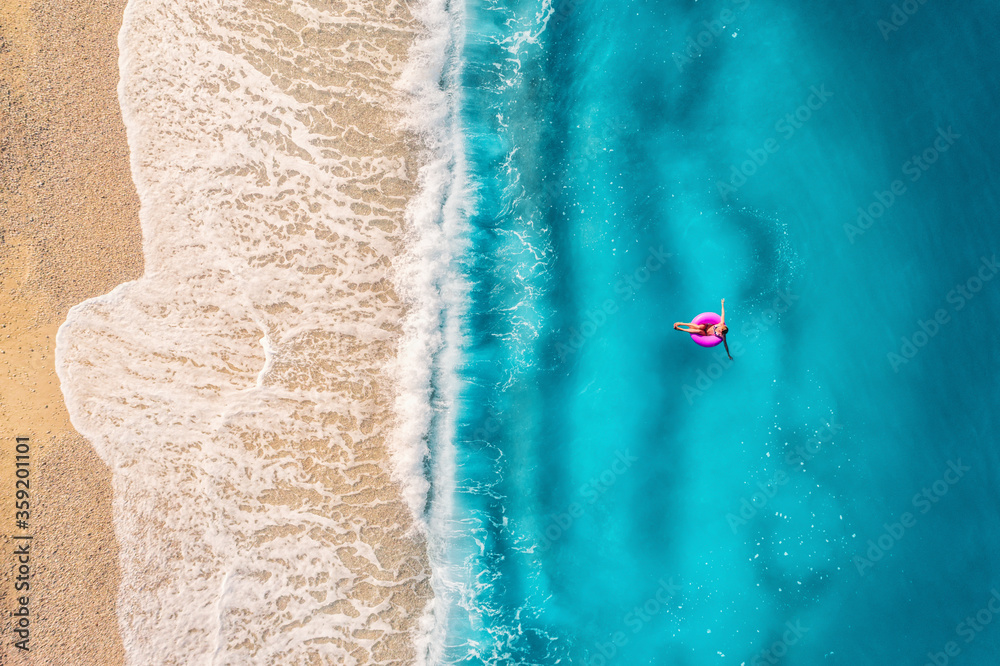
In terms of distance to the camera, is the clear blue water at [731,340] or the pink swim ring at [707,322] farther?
the clear blue water at [731,340]

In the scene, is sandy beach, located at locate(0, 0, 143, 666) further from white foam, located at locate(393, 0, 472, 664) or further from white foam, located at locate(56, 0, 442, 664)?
white foam, located at locate(393, 0, 472, 664)

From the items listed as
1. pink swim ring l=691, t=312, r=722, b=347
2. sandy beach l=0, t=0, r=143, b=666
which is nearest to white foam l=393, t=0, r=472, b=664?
pink swim ring l=691, t=312, r=722, b=347

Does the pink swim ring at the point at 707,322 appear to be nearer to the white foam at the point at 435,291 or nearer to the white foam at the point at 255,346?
the white foam at the point at 435,291

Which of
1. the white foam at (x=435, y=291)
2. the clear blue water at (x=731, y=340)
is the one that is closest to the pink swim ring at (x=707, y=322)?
the clear blue water at (x=731, y=340)

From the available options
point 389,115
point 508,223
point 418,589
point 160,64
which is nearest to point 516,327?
point 508,223

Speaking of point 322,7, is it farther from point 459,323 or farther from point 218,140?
point 459,323

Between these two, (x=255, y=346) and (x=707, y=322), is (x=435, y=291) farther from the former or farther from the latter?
(x=707, y=322)
